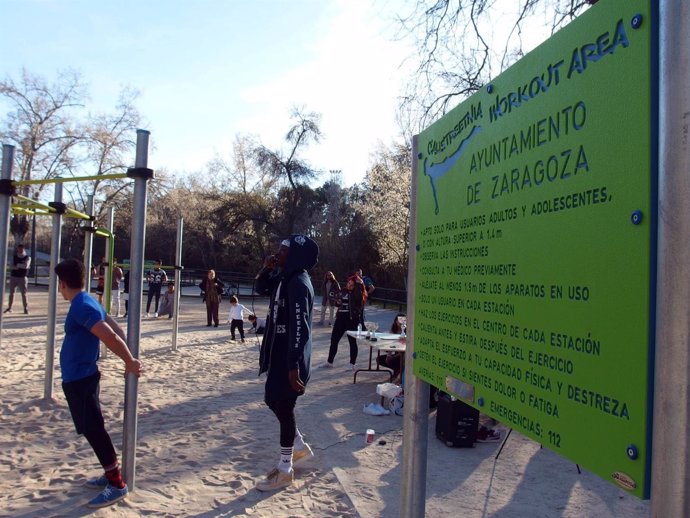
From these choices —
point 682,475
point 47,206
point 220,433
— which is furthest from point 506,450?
point 47,206

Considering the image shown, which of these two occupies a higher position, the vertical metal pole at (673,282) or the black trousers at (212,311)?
the vertical metal pole at (673,282)

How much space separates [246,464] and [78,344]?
179cm

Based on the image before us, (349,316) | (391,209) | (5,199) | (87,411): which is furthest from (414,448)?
(391,209)

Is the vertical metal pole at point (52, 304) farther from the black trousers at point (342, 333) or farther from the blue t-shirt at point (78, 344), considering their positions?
the black trousers at point (342, 333)

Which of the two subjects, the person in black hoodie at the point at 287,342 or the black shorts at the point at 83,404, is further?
the person in black hoodie at the point at 287,342

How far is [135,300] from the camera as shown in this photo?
398 centimetres

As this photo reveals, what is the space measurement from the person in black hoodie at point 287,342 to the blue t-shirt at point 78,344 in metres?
1.20

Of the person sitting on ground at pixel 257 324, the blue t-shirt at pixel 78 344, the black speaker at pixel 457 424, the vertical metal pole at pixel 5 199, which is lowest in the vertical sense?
the black speaker at pixel 457 424

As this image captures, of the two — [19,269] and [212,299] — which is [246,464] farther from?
[19,269]

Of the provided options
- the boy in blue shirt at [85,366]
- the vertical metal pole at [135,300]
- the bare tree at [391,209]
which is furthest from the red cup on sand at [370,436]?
the bare tree at [391,209]

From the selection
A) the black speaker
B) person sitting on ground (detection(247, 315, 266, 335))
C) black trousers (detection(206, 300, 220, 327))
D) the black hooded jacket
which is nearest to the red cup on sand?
the black speaker

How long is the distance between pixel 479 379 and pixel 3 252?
4778 mm

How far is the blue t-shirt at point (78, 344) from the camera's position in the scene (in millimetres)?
3541

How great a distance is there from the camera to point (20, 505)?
3.57 m
